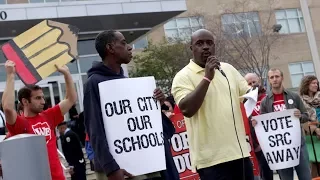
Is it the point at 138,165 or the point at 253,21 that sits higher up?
the point at 253,21

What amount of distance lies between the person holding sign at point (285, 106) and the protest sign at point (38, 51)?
275 centimetres

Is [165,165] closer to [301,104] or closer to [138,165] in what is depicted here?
[138,165]

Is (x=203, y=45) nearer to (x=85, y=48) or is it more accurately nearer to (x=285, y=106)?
(x=285, y=106)

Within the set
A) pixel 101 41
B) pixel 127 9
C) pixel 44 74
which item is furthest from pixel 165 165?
pixel 127 9

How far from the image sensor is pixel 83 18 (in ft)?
61.3

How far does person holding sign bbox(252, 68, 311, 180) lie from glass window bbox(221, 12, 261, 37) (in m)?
24.3

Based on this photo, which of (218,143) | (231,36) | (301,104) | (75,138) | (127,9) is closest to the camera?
(218,143)

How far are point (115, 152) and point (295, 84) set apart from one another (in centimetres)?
3850

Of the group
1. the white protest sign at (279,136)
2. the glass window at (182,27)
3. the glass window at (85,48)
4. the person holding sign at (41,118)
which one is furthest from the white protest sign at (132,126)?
the glass window at (182,27)

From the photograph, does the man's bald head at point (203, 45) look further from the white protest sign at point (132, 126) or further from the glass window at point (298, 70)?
the glass window at point (298, 70)

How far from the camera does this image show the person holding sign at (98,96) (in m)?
3.33

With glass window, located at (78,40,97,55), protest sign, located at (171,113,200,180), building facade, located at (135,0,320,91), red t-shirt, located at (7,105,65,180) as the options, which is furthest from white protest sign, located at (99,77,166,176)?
building facade, located at (135,0,320,91)

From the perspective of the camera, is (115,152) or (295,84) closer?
(115,152)

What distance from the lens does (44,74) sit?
4.34 metres
